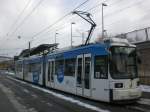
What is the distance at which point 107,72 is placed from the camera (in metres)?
15.8

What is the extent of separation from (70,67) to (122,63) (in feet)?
16.6

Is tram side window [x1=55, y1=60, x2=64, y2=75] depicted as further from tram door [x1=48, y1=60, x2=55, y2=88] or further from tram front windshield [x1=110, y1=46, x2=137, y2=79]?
tram front windshield [x1=110, y1=46, x2=137, y2=79]

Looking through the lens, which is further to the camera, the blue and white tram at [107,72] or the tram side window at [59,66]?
the tram side window at [59,66]

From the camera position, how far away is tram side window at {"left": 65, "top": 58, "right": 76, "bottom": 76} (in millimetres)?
19739

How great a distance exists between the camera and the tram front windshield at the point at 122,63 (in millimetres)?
15656

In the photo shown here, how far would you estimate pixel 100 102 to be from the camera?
16.7 meters

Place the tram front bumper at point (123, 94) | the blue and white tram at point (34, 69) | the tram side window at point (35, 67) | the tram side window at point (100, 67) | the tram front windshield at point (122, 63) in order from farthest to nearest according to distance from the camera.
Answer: the tram side window at point (35, 67)
the blue and white tram at point (34, 69)
the tram side window at point (100, 67)
the tram front windshield at point (122, 63)
the tram front bumper at point (123, 94)

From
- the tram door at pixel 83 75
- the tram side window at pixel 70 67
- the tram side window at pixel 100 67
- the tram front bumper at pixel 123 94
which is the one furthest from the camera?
the tram side window at pixel 70 67

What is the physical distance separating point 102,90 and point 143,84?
12.0 m

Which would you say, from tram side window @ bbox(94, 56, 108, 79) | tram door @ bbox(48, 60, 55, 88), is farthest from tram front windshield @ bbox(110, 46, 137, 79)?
tram door @ bbox(48, 60, 55, 88)

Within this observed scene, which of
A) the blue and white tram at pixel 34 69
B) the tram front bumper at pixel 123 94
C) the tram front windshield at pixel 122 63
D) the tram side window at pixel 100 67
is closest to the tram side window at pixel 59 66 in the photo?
the blue and white tram at pixel 34 69

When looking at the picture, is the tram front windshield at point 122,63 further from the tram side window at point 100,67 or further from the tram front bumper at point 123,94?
the tram front bumper at point 123,94

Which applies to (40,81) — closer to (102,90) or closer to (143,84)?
(143,84)

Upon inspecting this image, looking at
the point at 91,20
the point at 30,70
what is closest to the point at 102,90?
the point at 91,20
